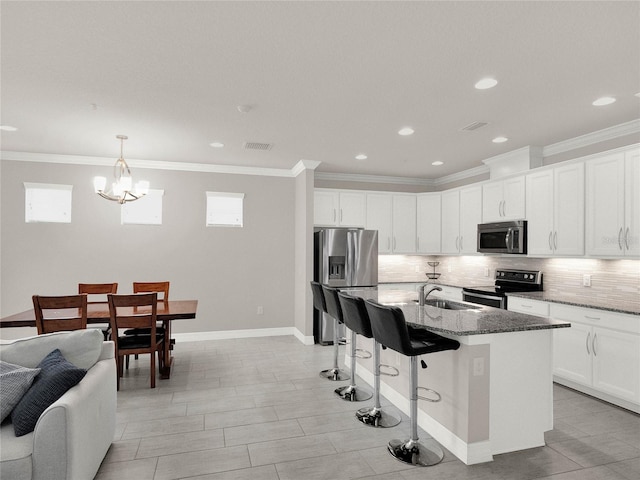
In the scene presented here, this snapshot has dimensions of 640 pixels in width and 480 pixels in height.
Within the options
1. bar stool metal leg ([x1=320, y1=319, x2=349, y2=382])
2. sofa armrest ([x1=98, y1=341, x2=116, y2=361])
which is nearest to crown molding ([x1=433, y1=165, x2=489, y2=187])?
bar stool metal leg ([x1=320, y1=319, x2=349, y2=382])

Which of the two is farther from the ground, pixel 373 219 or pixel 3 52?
pixel 3 52

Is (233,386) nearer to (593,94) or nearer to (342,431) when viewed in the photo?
(342,431)

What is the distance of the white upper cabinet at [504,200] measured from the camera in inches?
191

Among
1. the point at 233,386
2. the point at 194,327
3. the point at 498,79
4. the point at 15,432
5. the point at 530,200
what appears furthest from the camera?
the point at 194,327

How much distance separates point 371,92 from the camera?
3.20 m

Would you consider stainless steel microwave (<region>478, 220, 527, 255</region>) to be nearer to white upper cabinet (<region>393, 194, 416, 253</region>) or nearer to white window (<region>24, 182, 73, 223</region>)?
white upper cabinet (<region>393, 194, 416, 253</region>)

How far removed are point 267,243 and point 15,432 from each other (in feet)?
14.5

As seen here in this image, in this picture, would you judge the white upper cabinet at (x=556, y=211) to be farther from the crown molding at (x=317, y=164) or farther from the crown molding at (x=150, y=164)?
the crown molding at (x=150, y=164)

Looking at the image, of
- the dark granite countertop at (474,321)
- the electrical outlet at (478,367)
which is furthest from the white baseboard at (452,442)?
the dark granite countertop at (474,321)

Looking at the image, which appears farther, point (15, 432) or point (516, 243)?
point (516, 243)

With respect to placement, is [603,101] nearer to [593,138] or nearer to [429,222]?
[593,138]

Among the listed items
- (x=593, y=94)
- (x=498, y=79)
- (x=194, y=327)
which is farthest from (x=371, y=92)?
(x=194, y=327)

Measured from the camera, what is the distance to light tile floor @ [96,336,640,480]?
8.00ft

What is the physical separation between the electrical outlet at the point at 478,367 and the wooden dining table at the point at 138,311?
272cm
